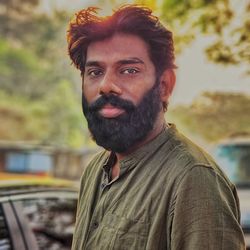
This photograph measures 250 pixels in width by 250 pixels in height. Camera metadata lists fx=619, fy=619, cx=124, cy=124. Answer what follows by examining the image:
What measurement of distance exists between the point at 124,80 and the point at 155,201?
0.34m

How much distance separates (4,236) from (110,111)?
1882 millimetres

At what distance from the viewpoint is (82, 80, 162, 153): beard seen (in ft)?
5.46

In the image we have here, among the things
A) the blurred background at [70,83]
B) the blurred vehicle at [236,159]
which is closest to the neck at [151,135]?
the blurred vehicle at [236,159]

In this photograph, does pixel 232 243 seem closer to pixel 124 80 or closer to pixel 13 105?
pixel 124 80

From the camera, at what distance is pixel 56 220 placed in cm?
385

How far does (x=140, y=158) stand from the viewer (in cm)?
166

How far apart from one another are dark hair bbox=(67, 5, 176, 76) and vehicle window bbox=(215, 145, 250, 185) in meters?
6.17

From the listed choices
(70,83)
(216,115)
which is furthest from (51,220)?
(70,83)

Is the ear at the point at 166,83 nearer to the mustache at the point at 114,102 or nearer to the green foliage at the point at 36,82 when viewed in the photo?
the mustache at the point at 114,102

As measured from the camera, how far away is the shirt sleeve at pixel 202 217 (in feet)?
4.75

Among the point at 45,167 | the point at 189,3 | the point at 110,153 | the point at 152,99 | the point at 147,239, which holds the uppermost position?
the point at 189,3

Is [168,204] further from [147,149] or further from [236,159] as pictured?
[236,159]

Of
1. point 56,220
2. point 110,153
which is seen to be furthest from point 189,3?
point 110,153

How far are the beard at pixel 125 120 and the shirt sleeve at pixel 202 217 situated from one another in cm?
25
